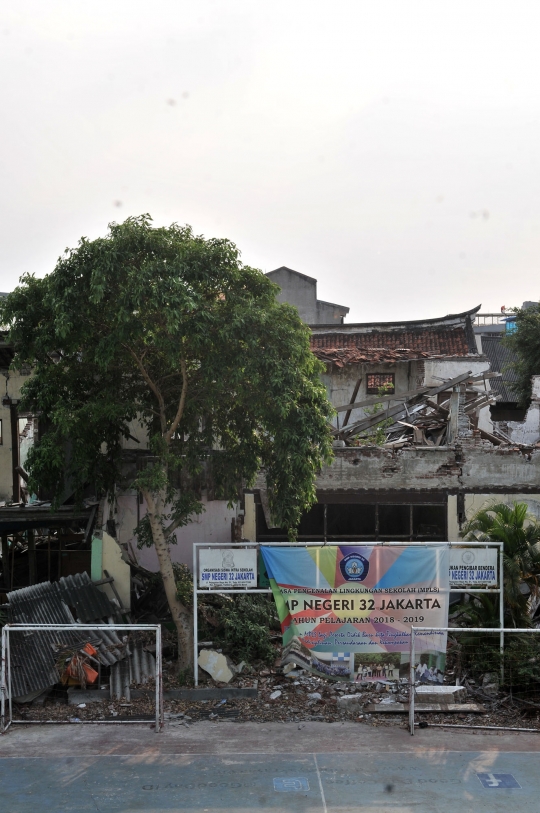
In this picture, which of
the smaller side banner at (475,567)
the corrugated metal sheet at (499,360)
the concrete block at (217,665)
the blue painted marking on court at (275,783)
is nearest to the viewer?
the blue painted marking on court at (275,783)

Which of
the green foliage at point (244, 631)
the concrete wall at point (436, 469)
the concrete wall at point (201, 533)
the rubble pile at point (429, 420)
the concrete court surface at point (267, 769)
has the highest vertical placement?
the rubble pile at point (429, 420)

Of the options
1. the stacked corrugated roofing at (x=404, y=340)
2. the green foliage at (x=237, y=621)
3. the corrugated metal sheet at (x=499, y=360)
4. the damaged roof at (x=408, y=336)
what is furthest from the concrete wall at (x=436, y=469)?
the corrugated metal sheet at (x=499, y=360)

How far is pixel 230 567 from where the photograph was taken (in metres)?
12.8

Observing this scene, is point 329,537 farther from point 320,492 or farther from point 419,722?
point 419,722

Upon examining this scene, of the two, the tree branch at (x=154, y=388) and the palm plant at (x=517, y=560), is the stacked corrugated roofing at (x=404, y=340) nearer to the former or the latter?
the tree branch at (x=154, y=388)

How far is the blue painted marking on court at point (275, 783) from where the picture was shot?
8.98 meters

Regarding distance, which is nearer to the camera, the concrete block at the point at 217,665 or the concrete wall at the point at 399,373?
the concrete block at the point at 217,665

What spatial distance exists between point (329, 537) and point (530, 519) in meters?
4.25

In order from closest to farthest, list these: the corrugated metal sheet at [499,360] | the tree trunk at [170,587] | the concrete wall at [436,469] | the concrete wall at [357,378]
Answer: the tree trunk at [170,587] → the concrete wall at [436,469] → the concrete wall at [357,378] → the corrugated metal sheet at [499,360]

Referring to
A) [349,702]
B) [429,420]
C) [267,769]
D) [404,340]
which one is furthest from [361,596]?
[404,340]

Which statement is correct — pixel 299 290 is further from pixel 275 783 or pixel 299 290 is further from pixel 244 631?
pixel 275 783

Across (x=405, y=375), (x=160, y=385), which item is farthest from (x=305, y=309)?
(x=160, y=385)

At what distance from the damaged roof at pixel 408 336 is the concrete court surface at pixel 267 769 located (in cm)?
1574

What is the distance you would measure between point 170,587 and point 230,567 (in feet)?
4.16
